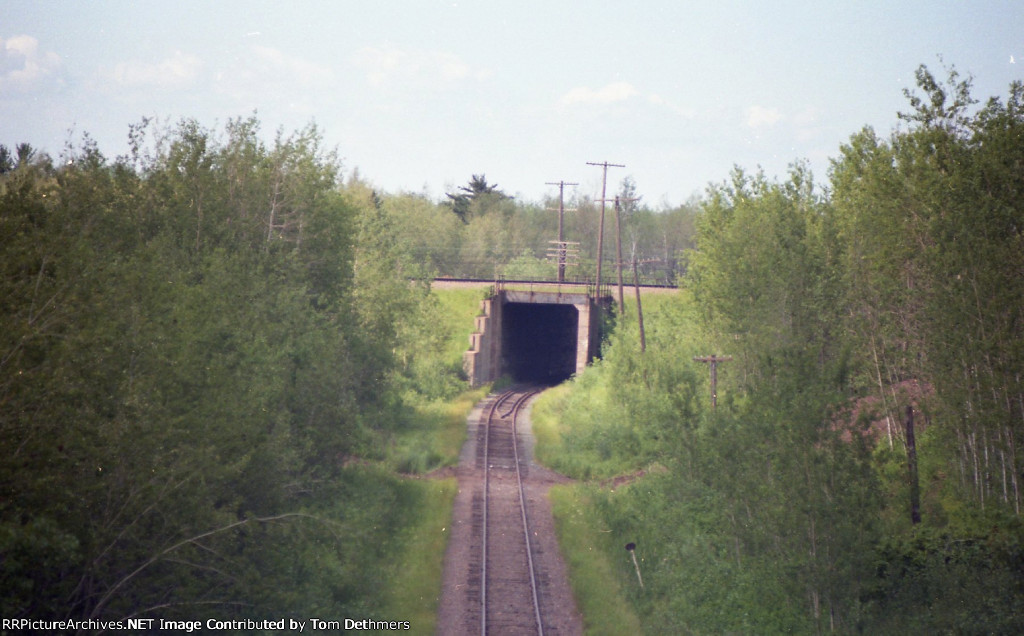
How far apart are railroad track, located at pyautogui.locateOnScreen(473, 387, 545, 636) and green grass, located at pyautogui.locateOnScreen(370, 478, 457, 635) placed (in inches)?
35.5

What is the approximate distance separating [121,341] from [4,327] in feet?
7.89

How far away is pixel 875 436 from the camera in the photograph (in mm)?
13703

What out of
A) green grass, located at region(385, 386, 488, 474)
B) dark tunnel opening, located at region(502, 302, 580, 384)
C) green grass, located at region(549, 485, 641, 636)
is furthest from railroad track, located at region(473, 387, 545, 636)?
dark tunnel opening, located at region(502, 302, 580, 384)

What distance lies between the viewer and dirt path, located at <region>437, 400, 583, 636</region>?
54.0 ft

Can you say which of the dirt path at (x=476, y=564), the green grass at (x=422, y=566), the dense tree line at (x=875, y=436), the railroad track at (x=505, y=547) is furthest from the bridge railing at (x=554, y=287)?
the dense tree line at (x=875, y=436)

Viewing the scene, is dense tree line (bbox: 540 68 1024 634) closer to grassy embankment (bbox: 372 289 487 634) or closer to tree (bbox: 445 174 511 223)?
grassy embankment (bbox: 372 289 487 634)

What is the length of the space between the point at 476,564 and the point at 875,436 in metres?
9.47

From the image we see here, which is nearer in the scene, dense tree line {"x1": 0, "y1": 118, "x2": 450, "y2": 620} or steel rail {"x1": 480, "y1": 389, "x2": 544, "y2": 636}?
dense tree line {"x1": 0, "y1": 118, "x2": 450, "y2": 620}

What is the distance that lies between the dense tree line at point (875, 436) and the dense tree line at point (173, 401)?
707cm

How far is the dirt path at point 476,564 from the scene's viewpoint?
54.0ft

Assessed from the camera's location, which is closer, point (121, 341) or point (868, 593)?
point (121, 341)

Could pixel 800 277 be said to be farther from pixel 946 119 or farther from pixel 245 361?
pixel 245 361

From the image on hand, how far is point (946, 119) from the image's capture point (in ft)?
56.1

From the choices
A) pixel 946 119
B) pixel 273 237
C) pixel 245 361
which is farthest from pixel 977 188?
pixel 273 237
